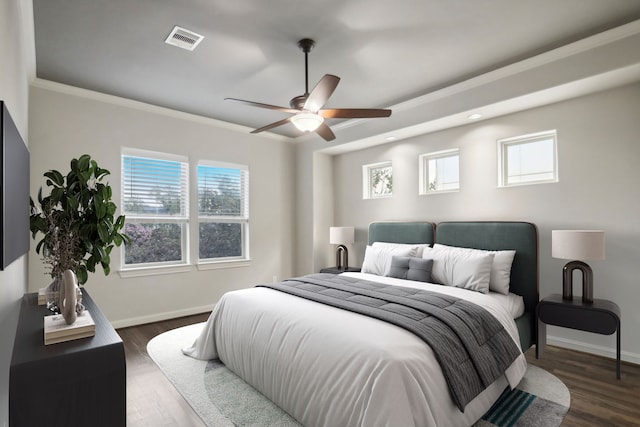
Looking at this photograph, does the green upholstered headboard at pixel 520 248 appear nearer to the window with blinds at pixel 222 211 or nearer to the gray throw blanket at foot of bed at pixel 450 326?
the gray throw blanket at foot of bed at pixel 450 326

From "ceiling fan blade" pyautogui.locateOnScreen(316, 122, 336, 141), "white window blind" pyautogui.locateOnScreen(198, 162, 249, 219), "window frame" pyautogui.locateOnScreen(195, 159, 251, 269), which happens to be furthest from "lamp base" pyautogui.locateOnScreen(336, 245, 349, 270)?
"ceiling fan blade" pyautogui.locateOnScreen(316, 122, 336, 141)

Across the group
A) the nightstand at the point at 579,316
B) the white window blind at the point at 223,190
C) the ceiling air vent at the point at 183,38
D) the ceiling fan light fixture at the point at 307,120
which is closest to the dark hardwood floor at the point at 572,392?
the nightstand at the point at 579,316

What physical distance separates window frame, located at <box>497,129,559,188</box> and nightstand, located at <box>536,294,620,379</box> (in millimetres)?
1243

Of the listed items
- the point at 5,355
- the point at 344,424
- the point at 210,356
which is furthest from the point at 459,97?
Answer: the point at 5,355

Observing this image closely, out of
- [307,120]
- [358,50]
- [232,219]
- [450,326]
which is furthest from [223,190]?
[450,326]

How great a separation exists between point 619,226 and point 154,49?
4.46m

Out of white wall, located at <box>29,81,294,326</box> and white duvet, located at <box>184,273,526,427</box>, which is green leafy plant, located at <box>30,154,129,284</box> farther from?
white wall, located at <box>29,81,294,326</box>

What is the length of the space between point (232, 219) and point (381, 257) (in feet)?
7.74

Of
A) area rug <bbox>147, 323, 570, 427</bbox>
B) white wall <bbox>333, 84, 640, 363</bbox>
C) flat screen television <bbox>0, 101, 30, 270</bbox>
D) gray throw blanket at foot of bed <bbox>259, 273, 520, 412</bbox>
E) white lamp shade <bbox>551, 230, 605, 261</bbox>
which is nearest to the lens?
flat screen television <bbox>0, 101, 30, 270</bbox>

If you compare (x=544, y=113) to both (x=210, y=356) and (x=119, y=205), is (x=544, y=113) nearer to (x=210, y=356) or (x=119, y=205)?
(x=210, y=356)

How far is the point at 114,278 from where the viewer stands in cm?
409

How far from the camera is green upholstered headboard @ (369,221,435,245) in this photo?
4.34 metres

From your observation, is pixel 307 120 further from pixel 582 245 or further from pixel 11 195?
pixel 582 245

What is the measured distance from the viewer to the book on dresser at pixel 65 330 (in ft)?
4.69
